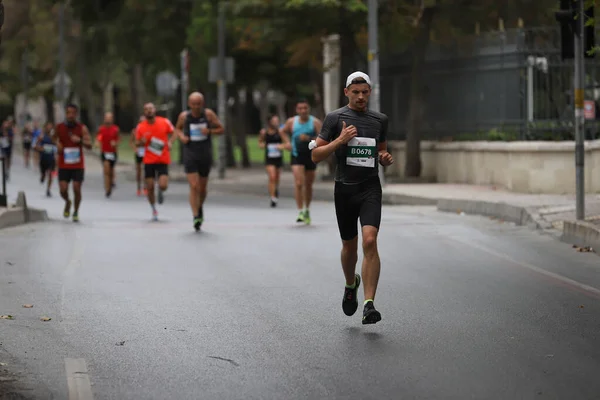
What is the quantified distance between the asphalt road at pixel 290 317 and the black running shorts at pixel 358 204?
76cm

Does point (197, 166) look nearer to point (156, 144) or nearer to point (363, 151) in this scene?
point (156, 144)

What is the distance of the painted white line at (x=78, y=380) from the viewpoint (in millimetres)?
8070

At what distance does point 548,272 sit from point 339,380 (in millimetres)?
6520

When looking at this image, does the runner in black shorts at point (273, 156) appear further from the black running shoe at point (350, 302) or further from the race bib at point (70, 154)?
the black running shoe at point (350, 302)

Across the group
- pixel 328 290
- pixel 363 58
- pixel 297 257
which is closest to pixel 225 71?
pixel 363 58

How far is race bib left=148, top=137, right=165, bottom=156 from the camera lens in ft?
74.2

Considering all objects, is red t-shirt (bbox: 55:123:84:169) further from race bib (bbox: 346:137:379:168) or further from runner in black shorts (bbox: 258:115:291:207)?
race bib (bbox: 346:137:379:168)

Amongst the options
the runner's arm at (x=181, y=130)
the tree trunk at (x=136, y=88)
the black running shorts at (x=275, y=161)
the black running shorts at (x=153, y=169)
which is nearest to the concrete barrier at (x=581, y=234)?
the runner's arm at (x=181, y=130)

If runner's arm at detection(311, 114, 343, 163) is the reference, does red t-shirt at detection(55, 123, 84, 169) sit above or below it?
below

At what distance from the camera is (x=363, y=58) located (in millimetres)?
37031

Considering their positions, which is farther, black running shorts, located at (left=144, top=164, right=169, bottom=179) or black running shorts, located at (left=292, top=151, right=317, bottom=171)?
black running shorts, located at (left=144, top=164, right=169, bottom=179)

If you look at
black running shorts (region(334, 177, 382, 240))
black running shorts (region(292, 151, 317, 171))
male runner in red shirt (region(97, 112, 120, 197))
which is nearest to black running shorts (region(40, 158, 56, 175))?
male runner in red shirt (region(97, 112, 120, 197))

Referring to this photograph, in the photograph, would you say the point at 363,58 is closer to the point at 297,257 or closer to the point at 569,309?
the point at 297,257

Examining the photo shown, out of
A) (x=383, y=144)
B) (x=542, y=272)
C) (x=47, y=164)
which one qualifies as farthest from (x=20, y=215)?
(x=47, y=164)
